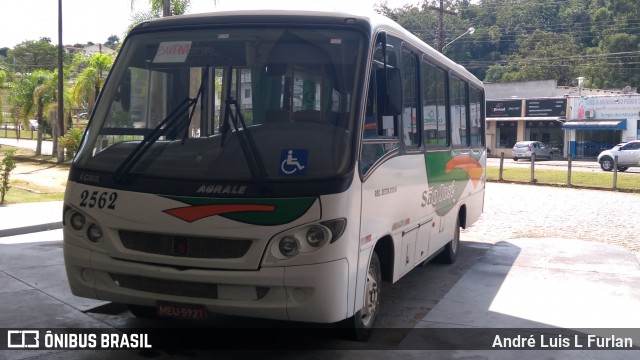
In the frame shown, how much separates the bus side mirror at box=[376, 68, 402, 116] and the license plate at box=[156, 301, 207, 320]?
7.24 feet

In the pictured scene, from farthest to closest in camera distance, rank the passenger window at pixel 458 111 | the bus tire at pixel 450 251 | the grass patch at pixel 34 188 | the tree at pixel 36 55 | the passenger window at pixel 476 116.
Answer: the tree at pixel 36 55 → the grass patch at pixel 34 188 → the passenger window at pixel 476 116 → the bus tire at pixel 450 251 → the passenger window at pixel 458 111

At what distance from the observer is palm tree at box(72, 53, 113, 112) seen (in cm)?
3253

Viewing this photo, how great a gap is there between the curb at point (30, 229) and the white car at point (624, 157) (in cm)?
3018

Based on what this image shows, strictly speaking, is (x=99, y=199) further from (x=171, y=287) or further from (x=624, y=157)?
(x=624, y=157)

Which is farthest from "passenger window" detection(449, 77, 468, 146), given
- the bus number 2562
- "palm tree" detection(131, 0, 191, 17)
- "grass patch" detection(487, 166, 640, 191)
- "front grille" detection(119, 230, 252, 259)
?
"grass patch" detection(487, 166, 640, 191)

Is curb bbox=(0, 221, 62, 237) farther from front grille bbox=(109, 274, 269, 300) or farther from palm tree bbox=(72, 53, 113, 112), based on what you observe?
palm tree bbox=(72, 53, 113, 112)

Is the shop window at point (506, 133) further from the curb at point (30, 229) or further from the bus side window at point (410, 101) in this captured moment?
the bus side window at point (410, 101)

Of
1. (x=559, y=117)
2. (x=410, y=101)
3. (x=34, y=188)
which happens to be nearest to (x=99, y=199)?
(x=410, y=101)

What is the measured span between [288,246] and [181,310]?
997 mm

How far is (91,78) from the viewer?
107 ft

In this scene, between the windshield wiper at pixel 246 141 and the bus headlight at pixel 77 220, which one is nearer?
the windshield wiper at pixel 246 141

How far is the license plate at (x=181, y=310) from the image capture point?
16.5 ft

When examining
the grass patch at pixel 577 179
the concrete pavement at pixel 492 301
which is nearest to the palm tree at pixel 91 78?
the grass patch at pixel 577 179

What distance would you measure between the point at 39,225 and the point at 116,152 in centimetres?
755
